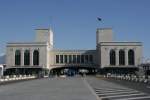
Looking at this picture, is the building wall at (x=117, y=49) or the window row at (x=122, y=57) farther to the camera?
the window row at (x=122, y=57)

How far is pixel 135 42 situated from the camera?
190500 mm

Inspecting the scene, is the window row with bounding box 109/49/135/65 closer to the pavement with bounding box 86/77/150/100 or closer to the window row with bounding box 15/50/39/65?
the window row with bounding box 15/50/39/65

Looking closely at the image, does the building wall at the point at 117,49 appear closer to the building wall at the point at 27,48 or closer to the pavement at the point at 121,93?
the building wall at the point at 27,48

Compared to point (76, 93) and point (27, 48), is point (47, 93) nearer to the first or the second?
point (76, 93)

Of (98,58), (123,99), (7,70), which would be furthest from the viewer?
(98,58)

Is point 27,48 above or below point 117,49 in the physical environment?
above

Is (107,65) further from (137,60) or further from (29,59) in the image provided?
(29,59)

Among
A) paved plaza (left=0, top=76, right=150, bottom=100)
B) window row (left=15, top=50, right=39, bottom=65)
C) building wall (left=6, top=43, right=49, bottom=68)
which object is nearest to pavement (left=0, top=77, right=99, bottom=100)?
paved plaza (left=0, top=76, right=150, bottom=100)

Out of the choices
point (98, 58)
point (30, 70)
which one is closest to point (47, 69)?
point (30, 70)

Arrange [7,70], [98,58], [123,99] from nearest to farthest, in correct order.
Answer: [123,99], [7,70], [98,58]

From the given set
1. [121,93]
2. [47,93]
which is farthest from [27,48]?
[121,93]

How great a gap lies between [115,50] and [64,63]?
26145 mm

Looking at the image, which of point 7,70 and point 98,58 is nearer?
point 7,70

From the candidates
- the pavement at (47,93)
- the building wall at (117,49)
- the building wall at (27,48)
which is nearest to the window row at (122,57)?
the building wall at (117,49)
